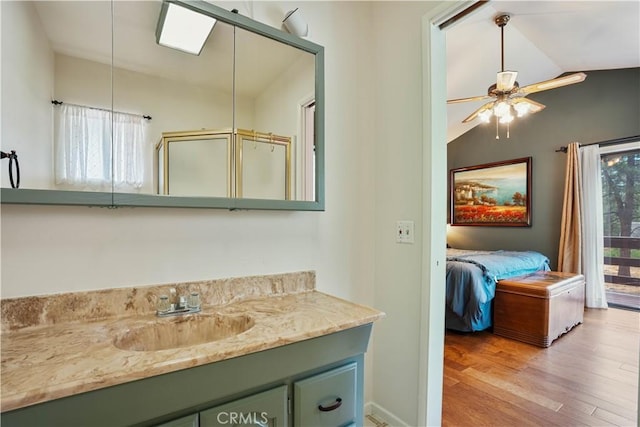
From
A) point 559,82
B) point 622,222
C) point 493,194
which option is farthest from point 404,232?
point 493,194

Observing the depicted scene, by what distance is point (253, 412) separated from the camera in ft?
2.89

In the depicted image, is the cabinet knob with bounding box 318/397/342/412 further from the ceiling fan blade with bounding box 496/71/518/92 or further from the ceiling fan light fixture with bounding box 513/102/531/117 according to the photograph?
the ceiling fan light fixture with bounding box 513/102/531/117

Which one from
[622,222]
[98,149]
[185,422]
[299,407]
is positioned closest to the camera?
[185,422]

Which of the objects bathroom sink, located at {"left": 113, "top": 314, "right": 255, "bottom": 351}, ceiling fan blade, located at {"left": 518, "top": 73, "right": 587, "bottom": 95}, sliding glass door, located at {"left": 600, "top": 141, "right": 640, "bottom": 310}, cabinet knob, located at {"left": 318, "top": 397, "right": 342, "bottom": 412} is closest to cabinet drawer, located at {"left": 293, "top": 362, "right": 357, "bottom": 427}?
cabinet knob, located at {"left": 318, "top": 397, "right": 342, "bottom": 412}

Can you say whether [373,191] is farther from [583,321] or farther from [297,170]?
[583,321]

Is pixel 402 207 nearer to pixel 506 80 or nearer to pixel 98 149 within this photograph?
pixel 98 149

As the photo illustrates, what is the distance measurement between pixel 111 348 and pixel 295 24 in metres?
1.49

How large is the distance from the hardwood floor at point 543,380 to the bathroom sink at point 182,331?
148 cm

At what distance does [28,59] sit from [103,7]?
30cm

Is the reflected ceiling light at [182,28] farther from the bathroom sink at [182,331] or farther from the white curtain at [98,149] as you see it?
the bathroom sink at [182,331]

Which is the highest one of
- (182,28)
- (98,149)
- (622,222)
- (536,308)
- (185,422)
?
(182,28)

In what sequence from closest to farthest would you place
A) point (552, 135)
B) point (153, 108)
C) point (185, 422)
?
1. point (185, 422)
2. point (153, 108)
3. point (552, 135)

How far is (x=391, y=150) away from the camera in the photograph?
1.70 meters

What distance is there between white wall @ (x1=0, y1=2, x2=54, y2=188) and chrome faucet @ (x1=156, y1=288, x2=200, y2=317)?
1.74 feet
